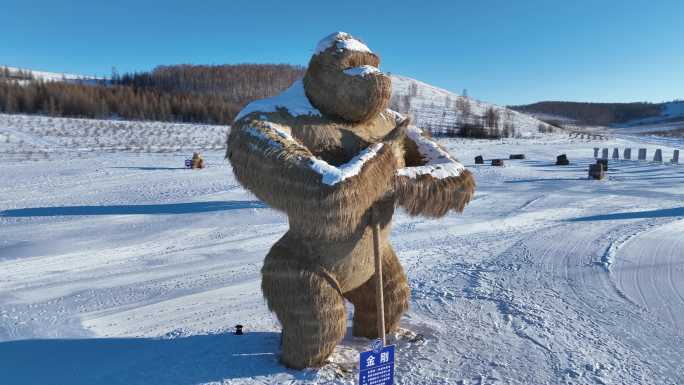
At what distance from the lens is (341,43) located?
2.85 m

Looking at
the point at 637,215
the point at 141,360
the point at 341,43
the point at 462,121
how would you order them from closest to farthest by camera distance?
the point at 341,43
the point at 141,360
the point at 637,215
the point at 462,121

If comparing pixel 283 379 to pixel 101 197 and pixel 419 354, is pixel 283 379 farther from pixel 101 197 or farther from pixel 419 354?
pixel 101 197

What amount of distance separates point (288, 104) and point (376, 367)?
166 cm

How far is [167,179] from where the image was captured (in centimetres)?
1427

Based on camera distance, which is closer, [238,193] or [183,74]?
[238,193]

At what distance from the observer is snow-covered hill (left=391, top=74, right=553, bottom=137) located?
70.7 m

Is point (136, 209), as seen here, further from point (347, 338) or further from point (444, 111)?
point (444, 111)

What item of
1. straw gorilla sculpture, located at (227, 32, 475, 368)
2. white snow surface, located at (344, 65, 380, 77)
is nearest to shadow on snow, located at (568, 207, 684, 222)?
straw gorilla sculpture, located at (227, 32, 475, 368)

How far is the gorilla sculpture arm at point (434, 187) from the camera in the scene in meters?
2.69

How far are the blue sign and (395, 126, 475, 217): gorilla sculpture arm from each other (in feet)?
2.75

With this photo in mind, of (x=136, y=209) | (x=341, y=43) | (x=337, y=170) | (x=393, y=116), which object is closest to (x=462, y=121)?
(x=136, y=209)

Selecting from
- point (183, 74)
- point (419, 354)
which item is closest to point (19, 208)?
point (419, 354)

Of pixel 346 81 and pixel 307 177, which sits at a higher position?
pixel 346 81

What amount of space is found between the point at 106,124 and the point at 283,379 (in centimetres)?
4547
